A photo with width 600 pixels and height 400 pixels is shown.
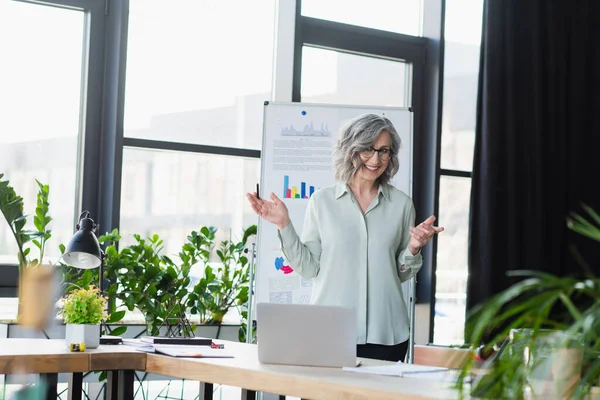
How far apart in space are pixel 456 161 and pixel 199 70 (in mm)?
1898

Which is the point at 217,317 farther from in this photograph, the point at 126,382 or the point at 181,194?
the point at 126,382

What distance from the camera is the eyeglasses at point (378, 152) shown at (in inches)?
128

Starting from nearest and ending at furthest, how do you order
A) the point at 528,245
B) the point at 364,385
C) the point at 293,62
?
1. the point at 364,385
2. the point at 293,62
3. the point at 528,245

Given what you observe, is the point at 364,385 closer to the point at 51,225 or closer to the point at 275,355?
the point at 275,355

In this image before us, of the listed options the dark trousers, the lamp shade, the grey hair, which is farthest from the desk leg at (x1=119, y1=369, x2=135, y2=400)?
the grey hair

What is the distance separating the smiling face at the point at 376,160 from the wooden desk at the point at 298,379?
968mm

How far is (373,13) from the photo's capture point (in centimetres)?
550

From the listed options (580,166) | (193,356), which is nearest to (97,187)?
(193,356)

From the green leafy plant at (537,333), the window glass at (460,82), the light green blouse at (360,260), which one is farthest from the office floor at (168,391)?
the green leafy plant at (537,333)

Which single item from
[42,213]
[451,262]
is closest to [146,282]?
[42,213]

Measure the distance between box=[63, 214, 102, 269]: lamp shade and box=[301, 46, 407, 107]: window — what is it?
7.73 feet

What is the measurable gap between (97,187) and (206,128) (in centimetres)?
74

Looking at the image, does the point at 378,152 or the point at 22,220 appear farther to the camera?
the point at 22,220

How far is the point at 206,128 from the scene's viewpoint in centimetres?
488
